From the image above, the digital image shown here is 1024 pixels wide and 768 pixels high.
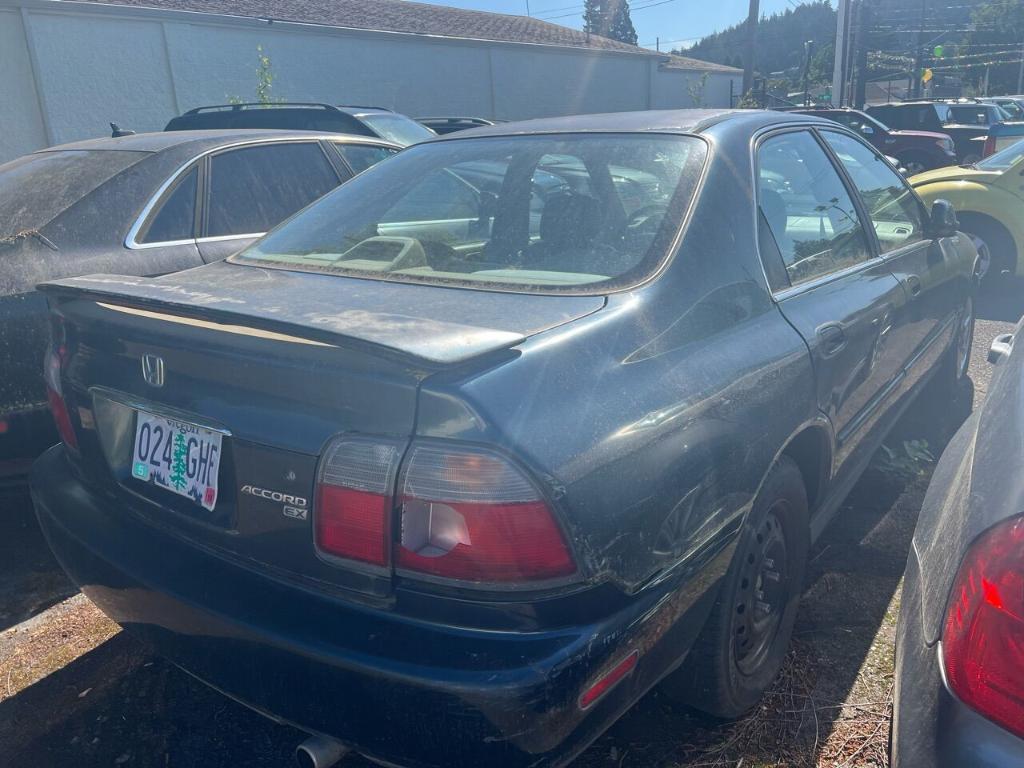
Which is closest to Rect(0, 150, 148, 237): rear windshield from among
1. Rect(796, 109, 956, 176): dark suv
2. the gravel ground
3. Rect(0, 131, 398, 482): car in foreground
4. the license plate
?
Rect(0, 131, 398, 482): car in foreground

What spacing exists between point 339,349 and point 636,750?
4.62ft

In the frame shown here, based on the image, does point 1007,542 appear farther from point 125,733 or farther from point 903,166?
point 903,166

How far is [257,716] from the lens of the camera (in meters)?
2.52

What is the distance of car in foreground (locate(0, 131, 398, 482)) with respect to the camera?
10.7 ft

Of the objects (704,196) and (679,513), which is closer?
(679,513)

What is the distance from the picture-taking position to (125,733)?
2475 millimetres

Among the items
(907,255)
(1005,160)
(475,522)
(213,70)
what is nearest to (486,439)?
(475,522)

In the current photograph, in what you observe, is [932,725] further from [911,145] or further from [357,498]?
[911,145]

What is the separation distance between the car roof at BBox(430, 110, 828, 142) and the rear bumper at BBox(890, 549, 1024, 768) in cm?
159

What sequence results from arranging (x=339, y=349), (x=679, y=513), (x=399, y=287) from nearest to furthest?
(x=339, y=349)
(x=679, y=513)
(x=399, y=287)

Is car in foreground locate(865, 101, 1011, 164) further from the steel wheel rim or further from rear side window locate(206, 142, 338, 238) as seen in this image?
the steel wheel rim

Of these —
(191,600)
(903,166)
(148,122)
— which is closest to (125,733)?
(191,600)

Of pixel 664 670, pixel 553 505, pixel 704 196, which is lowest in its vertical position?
pixel 664 670

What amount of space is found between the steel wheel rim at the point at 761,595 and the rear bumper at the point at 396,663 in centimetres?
36
